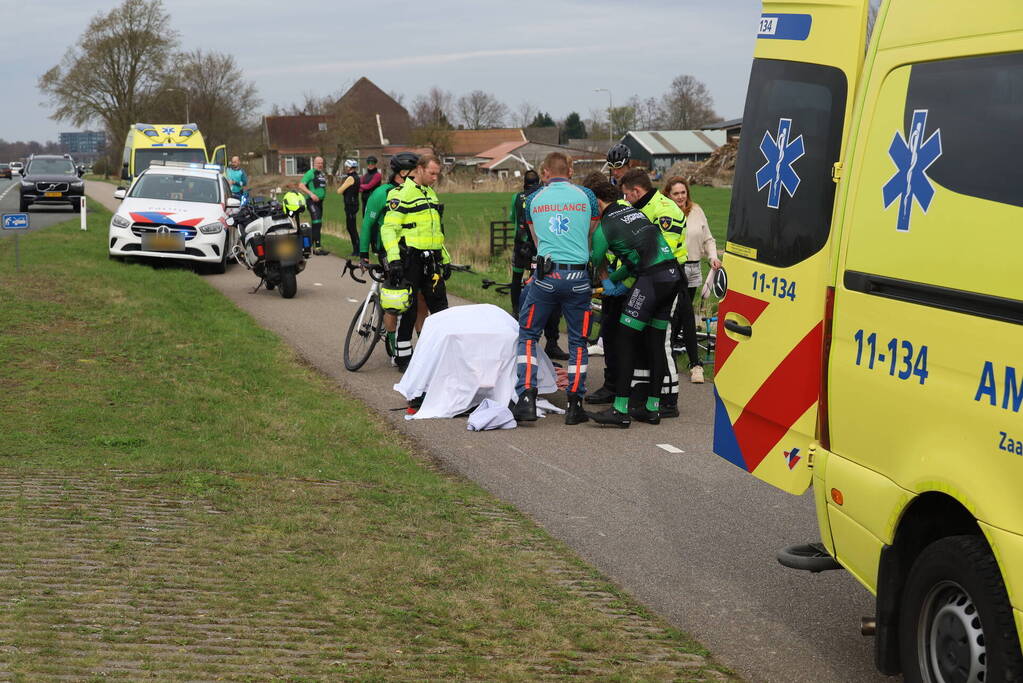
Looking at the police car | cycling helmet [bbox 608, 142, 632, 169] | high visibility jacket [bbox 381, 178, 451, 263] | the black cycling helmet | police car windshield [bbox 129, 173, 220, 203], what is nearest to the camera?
cycling helmet [bbox 608, 142, 632, 169]

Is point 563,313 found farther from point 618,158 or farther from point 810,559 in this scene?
point 810,559

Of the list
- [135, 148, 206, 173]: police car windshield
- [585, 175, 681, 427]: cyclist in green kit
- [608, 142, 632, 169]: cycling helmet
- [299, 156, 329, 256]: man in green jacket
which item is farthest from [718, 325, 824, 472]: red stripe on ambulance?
[135, 148, 206, 173]: police car windshield

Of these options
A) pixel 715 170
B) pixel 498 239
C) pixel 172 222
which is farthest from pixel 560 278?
pixel 715 170

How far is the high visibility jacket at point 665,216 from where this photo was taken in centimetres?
906

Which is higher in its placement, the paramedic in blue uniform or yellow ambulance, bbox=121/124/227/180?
yellow ambulance, bbox=121/124/227/180

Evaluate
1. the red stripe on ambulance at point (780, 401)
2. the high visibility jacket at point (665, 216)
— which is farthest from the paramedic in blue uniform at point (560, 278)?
the red stripe on ambulance at point (780, 401)

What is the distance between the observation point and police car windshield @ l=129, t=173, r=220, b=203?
1941 centimetres

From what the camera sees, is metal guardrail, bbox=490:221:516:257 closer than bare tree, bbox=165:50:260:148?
Yes

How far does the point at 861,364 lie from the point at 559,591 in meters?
1.94

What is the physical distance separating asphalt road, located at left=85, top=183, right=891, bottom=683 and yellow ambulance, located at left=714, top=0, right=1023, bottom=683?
42 cm

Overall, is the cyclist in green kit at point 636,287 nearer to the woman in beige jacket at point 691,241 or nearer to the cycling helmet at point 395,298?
the woman in beige jacket at point 691,241

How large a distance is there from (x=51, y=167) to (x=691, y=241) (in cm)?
3516

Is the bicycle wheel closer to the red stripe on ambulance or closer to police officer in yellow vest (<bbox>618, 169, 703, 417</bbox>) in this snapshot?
police officer in yellow vest (<bbox>618, 169, 703, 417</bbox>)

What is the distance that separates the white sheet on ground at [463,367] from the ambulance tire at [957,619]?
549 cm
